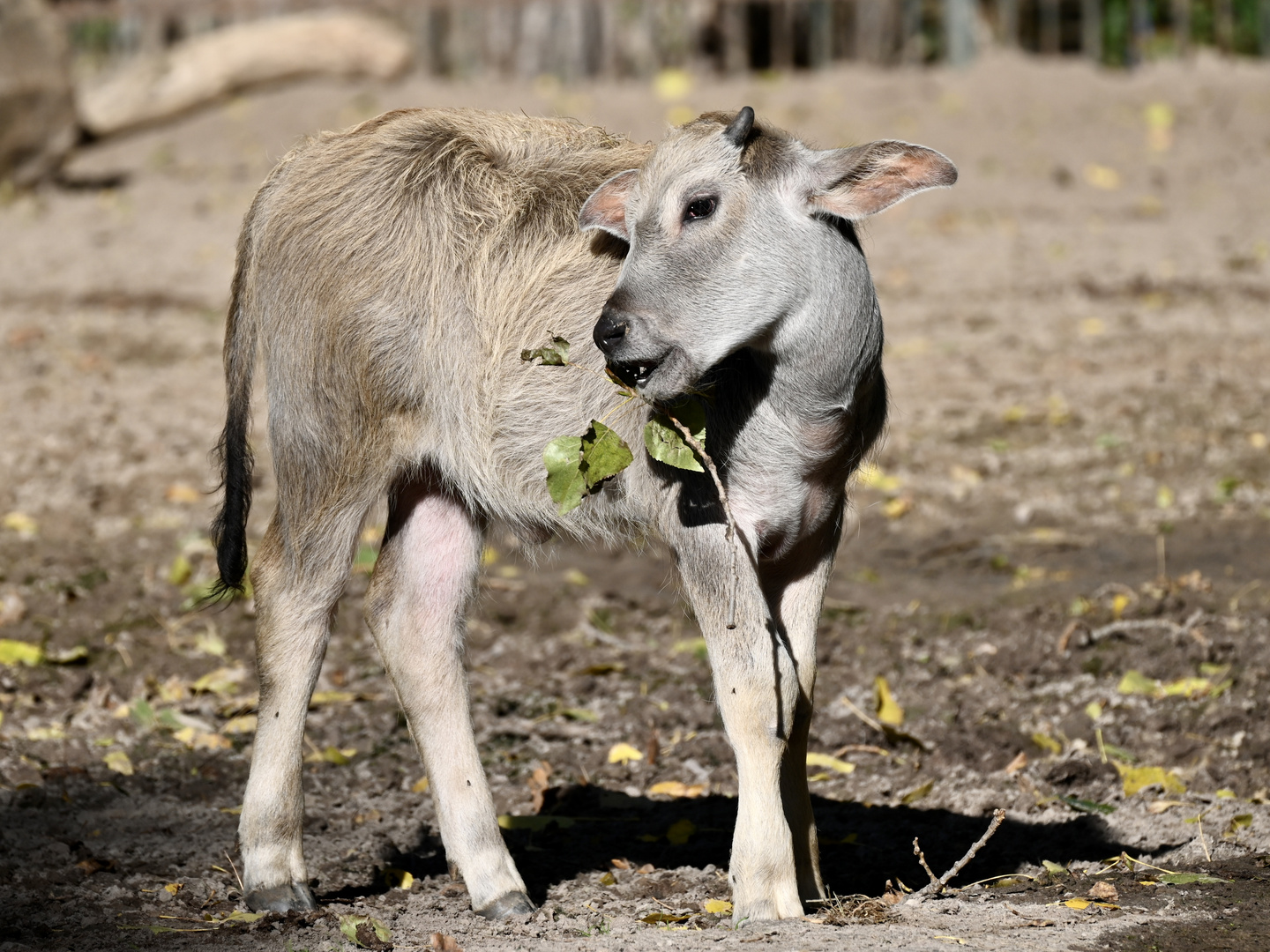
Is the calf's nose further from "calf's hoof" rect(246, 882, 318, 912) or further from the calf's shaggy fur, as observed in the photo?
"calf's hoof" rect(246, 882, 318, 912)

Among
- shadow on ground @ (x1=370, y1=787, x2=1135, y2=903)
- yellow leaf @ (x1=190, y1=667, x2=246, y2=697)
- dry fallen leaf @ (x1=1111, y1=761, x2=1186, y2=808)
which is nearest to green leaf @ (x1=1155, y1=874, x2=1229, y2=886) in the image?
shadow on ground @ (x1=370, y1=787, x2=1135, y2=903)

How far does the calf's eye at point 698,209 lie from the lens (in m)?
3.81

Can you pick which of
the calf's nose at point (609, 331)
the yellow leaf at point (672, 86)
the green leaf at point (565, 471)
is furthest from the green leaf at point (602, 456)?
the yellow leaf at point (672, 86)

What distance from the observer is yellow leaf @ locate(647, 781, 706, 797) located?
5336mm

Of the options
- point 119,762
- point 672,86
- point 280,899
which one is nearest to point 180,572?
point 119,762

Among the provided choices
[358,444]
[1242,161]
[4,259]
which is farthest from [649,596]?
[1242,161]

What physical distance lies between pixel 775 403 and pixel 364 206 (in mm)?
1444

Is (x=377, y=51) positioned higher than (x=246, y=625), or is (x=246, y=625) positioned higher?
(x=377, y=51)

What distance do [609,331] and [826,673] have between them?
115 inches

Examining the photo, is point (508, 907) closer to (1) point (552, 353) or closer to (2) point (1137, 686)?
(1) point (552, 353)

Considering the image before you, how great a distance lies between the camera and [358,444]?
4379 millimetres

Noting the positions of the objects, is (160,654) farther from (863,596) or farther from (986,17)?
(986,17)

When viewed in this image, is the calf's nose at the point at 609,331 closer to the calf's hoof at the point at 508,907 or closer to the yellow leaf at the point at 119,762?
the calf's hoof at the point at 508,907

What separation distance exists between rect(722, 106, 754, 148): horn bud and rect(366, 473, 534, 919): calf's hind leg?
1.54m
